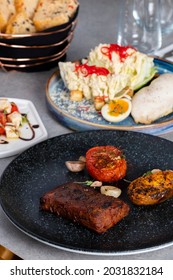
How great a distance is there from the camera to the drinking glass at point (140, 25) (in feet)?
7.29

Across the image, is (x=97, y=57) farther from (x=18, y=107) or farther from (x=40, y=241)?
(x=40, y=241)

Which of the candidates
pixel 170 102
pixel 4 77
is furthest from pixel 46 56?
pixel 170 102

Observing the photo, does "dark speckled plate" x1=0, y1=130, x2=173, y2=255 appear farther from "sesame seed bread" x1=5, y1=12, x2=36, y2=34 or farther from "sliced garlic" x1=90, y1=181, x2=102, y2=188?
"sesame seed bread" x1=5, y1=12, x2=36, y2=34

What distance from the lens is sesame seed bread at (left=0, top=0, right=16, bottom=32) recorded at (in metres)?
2.04

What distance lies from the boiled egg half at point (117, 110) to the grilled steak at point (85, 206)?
0.42 meters

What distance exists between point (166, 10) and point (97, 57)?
2.22ft

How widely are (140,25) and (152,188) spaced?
99 cm

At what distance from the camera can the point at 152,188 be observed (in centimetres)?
139

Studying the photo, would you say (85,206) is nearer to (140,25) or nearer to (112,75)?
(112,75)

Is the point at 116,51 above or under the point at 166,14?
above

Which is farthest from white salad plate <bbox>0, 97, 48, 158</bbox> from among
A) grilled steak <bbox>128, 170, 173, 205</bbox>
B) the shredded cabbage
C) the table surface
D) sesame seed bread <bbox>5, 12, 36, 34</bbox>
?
grilled steak <bbox>128, 170, 173, 205</bbox>

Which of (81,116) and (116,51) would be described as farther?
(116,51)

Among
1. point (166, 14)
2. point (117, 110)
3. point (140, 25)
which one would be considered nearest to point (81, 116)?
point (117, 110)

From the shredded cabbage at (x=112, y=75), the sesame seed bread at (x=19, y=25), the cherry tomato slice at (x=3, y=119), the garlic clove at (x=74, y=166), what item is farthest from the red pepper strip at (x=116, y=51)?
the garlic clove at (x=74, y=166)
